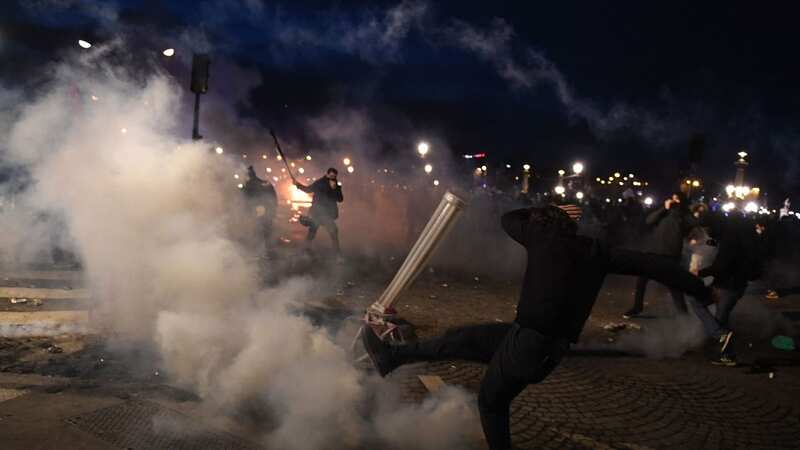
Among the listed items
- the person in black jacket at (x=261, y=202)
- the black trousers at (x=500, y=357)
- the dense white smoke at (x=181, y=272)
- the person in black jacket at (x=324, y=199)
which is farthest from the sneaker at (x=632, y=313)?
the person in black jacket at (x=261, y=202)

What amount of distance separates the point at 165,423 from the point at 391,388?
1677 mm

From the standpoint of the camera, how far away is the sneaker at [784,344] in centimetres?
706

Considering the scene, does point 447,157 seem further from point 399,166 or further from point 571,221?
point 571,221

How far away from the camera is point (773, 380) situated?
18.9 ft

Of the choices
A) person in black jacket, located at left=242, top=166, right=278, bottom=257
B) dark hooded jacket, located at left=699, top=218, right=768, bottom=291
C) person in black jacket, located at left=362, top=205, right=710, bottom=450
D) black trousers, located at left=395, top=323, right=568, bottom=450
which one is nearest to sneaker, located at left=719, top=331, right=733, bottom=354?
dark hooded jacket, located at left=699, top=218, right=768, bottom=291

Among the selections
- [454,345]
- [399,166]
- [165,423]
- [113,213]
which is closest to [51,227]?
[113,213]

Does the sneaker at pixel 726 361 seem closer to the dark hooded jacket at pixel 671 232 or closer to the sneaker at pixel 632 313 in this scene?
the dark hooded jacket at pixel 671 232

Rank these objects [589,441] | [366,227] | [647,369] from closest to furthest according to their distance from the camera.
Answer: [589,441]
[647,369]
[366,227]

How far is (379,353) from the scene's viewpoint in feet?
Answer: 12.1

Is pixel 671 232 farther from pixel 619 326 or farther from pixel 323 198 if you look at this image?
pixel 323 198

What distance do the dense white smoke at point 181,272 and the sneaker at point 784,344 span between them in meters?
4.95

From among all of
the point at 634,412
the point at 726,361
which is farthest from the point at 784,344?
the point at 634,412

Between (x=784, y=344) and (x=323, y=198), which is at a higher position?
(x=323, y=198)

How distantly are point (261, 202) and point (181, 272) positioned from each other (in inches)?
268
